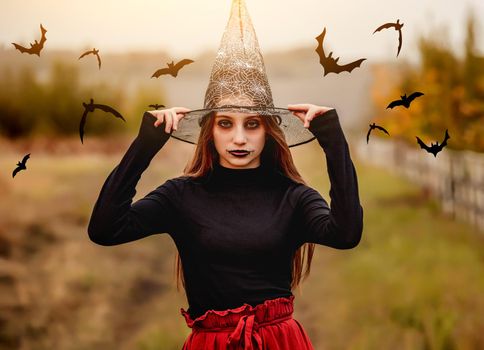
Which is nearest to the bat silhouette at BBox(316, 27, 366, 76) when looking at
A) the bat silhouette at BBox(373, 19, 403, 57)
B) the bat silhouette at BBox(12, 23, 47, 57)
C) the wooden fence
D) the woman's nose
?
the bat silhouette at BBox(373, 19, 403, 57)

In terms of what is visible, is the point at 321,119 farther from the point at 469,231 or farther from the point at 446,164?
the point at 446,164

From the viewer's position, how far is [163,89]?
5.69 m

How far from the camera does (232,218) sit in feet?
6.66

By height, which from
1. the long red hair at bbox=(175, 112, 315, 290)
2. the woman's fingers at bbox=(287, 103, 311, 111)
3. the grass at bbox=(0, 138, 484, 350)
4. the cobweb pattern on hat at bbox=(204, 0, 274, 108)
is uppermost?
the cobweb pattern on hat at bbox=(204, 0, 274, 108)

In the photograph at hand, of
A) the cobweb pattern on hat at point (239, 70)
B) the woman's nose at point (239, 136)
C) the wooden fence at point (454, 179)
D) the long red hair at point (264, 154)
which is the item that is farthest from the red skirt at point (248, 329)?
the wooden fence at point (454, 179)

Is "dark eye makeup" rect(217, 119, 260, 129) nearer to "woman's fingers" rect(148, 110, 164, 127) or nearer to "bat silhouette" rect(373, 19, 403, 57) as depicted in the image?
"woman's fingers" rect(148, 110, 164, 127)

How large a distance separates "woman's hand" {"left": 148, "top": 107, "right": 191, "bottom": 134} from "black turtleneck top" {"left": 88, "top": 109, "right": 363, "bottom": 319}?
0.02 meters

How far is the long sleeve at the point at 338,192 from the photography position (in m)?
1.94

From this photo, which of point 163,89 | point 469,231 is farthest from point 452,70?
point 163,89

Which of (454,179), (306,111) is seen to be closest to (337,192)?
(306,111)

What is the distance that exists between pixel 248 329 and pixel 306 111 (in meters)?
0.54

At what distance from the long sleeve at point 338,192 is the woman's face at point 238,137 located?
0.17 m

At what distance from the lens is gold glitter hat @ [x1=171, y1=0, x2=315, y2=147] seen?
→ 2100mm

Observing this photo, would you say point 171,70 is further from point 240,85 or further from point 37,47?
point 37,47
